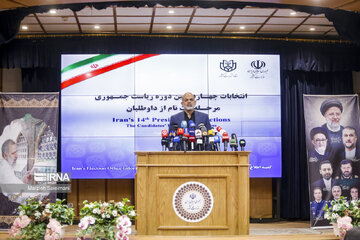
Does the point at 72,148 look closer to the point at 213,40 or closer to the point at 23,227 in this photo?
the point at 213,40

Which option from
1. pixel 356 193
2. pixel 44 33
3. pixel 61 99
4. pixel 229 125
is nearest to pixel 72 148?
pixel 61 99

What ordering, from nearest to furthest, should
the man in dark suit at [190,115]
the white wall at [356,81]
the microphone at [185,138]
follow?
the microphone at [185,138] < the man in dark suit at [190,115] < the white wall at [356,81]

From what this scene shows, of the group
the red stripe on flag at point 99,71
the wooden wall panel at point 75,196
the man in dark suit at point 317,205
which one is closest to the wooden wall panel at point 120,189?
the wooden wall panel at point 75,196

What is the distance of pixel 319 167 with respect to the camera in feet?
22.7

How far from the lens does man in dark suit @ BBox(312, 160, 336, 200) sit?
22.7 feet

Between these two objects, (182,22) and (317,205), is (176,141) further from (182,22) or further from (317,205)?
(182,22)

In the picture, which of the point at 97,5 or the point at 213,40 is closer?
the point at 97,5

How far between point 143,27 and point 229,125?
203cm

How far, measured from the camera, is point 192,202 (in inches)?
178

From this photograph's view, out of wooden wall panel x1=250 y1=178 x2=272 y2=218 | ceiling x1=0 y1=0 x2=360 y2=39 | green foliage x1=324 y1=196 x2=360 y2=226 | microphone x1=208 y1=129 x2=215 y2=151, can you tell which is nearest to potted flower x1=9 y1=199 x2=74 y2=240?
microphone x1=208 y1=129 x2=215 y2=151

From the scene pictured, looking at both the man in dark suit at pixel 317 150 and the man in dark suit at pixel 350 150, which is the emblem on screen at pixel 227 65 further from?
the man in dark suit at pixel 350 150

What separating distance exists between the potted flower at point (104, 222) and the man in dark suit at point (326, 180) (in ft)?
12.4

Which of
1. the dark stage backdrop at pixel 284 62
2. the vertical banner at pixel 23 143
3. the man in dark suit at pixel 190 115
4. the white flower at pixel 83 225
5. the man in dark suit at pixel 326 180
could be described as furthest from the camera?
A: the dark stage backdrop at pixel 284 62

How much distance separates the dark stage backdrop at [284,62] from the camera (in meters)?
8.09
